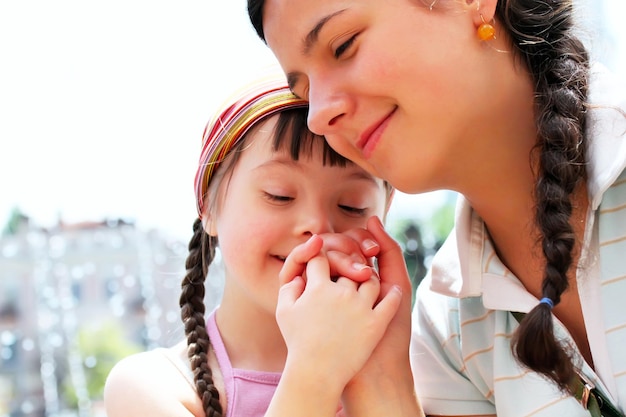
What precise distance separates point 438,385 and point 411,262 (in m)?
1.15

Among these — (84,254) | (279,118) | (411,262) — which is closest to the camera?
(279,118)

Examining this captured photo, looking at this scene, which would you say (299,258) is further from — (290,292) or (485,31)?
(485,31)

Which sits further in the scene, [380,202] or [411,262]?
[411,262]

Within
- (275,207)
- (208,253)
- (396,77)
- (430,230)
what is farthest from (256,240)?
(430,230)

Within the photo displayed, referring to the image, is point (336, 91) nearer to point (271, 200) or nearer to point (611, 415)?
point (271, 200)

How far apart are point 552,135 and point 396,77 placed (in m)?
0.24

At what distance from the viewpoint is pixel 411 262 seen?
2.52m

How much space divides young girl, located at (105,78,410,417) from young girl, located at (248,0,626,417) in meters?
0.12

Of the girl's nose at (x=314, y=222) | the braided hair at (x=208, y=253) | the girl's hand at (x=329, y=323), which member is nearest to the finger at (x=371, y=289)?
the girl's hand at (x=329, y=323)

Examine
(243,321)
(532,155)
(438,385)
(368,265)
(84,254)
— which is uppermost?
(532,155)

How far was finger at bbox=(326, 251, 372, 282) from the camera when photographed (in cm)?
118

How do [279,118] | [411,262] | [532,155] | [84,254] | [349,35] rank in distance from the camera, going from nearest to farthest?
1. [349,35]
2. [532,155]
3. [279,118]
4. [411,262]
5. [84,254]

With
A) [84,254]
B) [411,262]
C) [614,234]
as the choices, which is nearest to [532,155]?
[614,234]

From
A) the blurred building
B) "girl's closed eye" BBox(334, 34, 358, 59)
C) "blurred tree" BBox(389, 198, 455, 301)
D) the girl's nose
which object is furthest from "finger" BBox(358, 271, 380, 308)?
the blurred building
